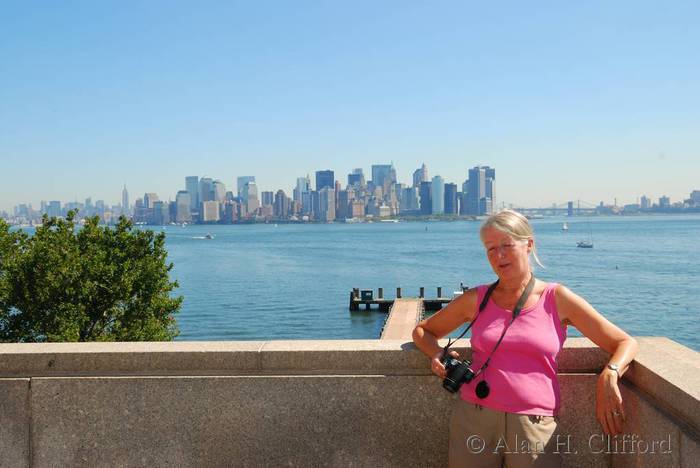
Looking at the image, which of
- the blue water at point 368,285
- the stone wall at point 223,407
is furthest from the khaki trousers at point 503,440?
the blue water at point 368,285

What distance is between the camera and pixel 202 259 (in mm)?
110438

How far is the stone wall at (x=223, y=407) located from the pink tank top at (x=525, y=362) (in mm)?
680

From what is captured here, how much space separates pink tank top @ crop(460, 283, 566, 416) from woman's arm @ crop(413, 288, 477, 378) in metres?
0.22

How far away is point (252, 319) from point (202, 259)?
212ft

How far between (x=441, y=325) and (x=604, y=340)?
0.81 m

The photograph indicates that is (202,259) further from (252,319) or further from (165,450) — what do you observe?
(165,450)

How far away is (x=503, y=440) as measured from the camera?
3.03 m

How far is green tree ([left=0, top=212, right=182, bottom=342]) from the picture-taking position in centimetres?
2431

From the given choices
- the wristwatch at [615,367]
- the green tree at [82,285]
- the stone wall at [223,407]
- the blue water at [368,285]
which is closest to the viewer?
the wristwatch at [615,367]

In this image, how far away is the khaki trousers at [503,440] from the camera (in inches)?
118

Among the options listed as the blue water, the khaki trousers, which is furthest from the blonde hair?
the blue water

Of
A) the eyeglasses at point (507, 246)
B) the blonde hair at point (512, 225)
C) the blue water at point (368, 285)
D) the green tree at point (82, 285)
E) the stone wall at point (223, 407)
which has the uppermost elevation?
the blonde hair at point (512, 225)

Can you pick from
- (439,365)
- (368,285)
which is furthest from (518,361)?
(368,285)

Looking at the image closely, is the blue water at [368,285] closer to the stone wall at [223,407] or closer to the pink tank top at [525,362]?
the stone wall at [223,407]
